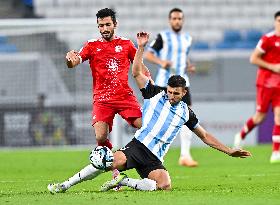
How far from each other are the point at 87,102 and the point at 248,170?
20.2 feet

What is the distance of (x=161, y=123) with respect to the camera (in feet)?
31.3

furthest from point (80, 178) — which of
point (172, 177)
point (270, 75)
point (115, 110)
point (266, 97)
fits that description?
point (270, 75)

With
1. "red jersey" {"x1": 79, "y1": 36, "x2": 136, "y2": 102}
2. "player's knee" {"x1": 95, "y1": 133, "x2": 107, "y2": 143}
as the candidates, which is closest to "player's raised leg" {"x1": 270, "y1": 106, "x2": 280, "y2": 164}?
"red jersey" {"x1": 79, "y1": 36, "x2": 136, "y2": 102}

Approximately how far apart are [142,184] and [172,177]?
2.65 metres

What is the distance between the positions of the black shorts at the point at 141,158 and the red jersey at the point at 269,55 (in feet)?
17.1

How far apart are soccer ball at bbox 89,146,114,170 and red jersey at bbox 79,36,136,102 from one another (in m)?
1.59

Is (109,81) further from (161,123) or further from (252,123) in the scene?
A: (252,123)

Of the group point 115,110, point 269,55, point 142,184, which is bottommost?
point 142,184

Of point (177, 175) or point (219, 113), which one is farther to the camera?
point (219, 113)

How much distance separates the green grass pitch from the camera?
8102 millimetres

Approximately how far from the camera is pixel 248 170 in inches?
506

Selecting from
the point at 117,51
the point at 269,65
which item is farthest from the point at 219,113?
the point at 117,51

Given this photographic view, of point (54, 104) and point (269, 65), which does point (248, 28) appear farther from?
point (269, 65)

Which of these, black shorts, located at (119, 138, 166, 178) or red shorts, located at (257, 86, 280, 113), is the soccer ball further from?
red shorts, located at (257, 86, 280, 113)
